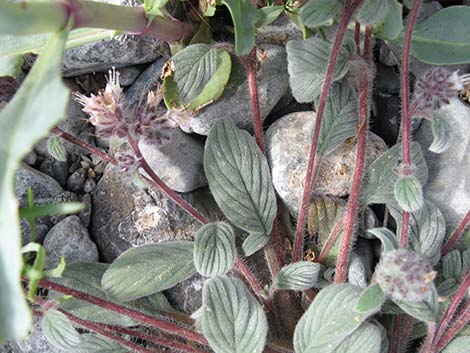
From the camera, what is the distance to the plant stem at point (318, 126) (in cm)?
144

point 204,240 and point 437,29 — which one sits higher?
point 437,29

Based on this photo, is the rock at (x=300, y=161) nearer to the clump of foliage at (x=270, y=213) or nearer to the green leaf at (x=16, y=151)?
the clump of foliage at (x=270, y=213)

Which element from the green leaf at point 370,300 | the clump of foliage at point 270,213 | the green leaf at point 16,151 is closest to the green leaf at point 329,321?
the clump of foliage at point 270,213

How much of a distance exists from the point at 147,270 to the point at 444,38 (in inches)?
39.7

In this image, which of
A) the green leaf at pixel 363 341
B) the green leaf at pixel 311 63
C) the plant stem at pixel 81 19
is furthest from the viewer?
the green leaf at pixel 311 63

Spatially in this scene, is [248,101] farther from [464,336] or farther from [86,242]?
[464,336]

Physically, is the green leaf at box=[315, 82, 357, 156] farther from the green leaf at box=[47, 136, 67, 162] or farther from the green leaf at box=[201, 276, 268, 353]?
the green leaf at box=[47, 136, 67, 162]

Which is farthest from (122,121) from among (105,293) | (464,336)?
(464,336)

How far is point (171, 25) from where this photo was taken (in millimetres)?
1747

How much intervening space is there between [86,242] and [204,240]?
0.49 m

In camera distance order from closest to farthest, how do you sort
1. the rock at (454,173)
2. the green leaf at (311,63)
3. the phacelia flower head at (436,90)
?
the phacelia flower head at (436,90) < the green leaf at (311,63) < the rock at (454,173)

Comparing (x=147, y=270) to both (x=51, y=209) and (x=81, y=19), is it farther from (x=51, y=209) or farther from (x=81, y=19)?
(x=81, y=19)

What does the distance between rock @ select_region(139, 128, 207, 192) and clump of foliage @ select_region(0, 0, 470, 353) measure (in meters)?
0.12

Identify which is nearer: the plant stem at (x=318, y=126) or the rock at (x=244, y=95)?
the plant stem at (x=318, y=126)
